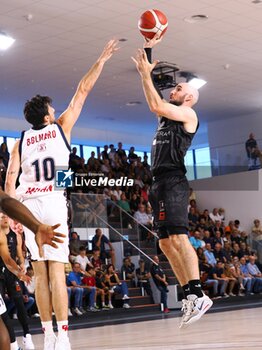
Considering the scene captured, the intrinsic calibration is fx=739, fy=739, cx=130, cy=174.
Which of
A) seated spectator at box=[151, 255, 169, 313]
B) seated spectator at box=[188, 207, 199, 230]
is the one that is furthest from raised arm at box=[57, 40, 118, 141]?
seated spectator at box=[188, 207, 199, 230]

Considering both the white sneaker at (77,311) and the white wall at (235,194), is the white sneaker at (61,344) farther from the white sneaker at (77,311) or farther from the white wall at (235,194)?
the white wall at (235,194)

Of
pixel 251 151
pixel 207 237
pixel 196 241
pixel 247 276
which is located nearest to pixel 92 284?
pixel 196 241

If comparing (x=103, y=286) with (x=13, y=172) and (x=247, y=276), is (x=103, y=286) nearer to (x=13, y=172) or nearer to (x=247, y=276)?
(x=247, y=276)

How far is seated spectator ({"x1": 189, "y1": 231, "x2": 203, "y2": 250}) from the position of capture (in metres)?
20.0

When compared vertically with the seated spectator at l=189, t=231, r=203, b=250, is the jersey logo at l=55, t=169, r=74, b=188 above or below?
above

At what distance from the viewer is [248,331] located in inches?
336

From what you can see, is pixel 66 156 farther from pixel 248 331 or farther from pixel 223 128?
pixel 223 128

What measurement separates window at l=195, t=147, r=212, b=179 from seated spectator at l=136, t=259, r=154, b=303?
294 inches

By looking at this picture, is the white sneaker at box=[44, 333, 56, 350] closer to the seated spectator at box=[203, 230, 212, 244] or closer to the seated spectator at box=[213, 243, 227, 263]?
the seated spectator at box=[213, 243, 227, 263]

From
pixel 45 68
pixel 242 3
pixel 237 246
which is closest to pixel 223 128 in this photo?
pixel 237 246

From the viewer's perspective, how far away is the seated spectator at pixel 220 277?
19344mm

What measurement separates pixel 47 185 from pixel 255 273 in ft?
52.2

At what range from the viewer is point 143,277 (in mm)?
17500

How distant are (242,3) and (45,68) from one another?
594 centimetres
